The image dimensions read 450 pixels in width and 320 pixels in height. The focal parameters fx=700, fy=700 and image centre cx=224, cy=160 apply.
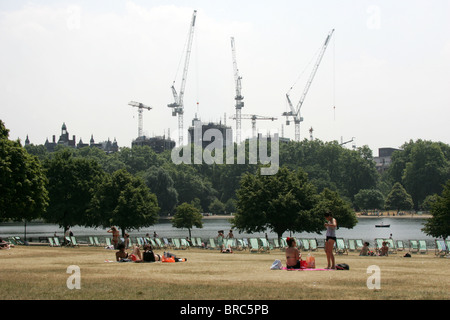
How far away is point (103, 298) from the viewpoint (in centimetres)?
1602

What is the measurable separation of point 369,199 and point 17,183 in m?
133

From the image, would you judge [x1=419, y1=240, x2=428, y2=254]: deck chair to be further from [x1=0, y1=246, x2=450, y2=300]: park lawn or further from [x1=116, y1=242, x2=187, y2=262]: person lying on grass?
[x1=116, y1=242, x2=187, y2=262]: person lying on grass

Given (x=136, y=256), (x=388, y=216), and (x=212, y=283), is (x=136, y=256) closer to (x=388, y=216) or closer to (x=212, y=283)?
(x=212, y=283)

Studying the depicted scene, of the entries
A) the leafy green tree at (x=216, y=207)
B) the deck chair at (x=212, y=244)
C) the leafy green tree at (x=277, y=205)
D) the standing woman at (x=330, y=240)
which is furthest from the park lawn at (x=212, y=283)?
the leafy green tree at (x=216, y=207)

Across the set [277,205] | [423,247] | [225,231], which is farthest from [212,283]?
[225,231]

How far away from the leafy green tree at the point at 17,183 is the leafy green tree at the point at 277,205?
18.4 metres

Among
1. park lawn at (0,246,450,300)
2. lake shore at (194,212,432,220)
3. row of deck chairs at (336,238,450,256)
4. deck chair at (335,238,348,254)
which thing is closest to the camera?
park lawn at (0,246,450,300)

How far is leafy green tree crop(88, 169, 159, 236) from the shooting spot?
221 ft

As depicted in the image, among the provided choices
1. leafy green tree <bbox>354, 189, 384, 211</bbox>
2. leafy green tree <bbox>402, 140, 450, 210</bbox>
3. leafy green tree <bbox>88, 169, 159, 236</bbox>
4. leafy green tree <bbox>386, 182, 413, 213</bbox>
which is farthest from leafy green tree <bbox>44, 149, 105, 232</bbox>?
leafy green tree <bbox>402, 140, 450, 210</bbox>

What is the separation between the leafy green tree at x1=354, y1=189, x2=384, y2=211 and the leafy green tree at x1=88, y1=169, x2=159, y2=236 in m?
108

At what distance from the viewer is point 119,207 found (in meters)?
67.4

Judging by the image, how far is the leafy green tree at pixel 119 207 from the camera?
221ft

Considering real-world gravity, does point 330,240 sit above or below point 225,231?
above
